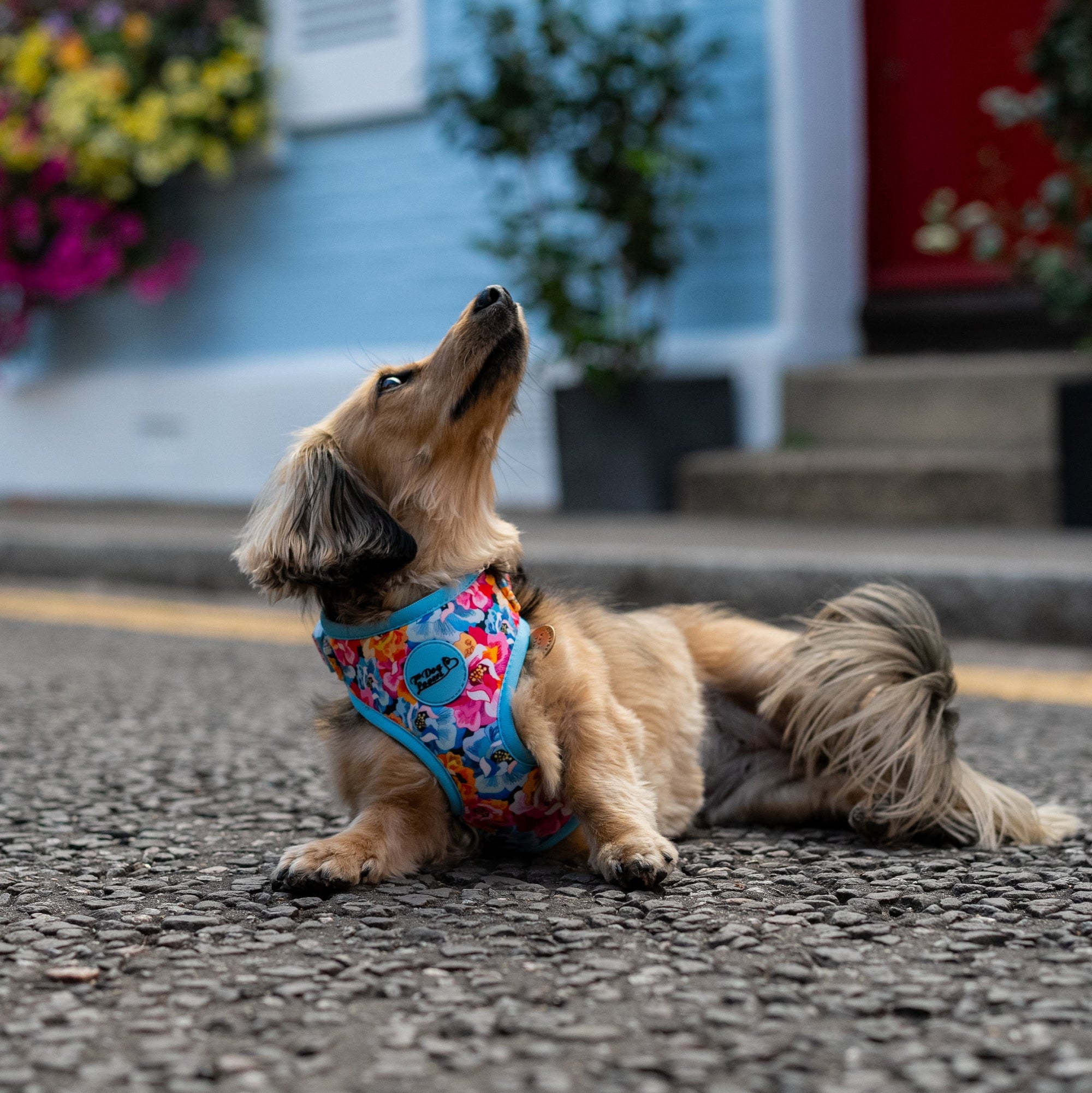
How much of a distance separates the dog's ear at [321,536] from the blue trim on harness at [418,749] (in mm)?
233

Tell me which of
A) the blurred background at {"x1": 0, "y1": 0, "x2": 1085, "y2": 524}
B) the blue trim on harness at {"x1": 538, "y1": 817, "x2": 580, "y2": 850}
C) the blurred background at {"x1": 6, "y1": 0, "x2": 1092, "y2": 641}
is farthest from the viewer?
the blurred background at {"x1": 0, "y1": 0, "x2": 1085, "y2": 524}

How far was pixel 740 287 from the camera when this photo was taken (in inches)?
277

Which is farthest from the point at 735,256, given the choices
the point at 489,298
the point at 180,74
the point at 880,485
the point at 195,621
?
the point at 489,298

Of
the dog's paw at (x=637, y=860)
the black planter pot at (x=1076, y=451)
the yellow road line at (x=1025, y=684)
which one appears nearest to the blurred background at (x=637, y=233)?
the black planter pot at (x=1076, y=451)

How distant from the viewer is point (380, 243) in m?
8.14

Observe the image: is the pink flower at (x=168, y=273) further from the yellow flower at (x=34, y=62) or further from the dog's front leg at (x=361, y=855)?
the dog's front leg at (x=361, y=855)

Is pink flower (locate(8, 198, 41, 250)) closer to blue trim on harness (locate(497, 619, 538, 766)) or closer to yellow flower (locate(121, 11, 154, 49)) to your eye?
yellow flower (locate(121, 11, 154, 49))

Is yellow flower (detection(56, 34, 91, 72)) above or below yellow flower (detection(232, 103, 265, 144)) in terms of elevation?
above

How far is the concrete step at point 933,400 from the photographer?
21.0 ft

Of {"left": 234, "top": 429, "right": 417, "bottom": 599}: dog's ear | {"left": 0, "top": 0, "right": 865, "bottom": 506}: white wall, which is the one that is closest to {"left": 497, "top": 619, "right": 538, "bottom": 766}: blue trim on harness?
{"left": 234, "top": 429, "right": 417, "bottom": 599}: dog's ear

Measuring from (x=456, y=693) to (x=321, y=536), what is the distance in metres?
0.36

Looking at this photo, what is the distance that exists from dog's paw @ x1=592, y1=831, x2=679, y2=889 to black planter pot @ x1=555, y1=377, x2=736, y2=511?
181 inches

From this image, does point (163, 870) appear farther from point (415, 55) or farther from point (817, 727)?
point (415, 55)

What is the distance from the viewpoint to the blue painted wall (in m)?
6.93
